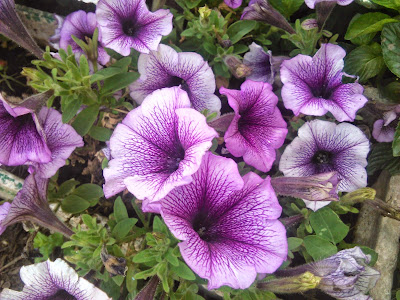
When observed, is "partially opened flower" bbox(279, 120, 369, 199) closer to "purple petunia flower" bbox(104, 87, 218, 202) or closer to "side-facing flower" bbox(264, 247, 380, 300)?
"side-facing flower" bbox(264, 247, 380, 300)

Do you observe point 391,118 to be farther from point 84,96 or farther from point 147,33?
point 84,96

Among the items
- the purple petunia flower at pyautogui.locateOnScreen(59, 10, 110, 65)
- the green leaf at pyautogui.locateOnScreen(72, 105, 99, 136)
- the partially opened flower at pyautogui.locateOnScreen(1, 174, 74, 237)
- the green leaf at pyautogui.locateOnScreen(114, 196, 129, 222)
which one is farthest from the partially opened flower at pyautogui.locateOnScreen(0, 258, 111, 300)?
the purple petunia flower at pyautogui.locateOnScreen(59, 10, 110, 65)

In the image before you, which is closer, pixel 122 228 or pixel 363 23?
pixel 122 228

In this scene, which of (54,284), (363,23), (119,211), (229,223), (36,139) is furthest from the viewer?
(363,23)

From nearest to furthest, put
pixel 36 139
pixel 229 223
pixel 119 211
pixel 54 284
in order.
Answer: pixel 229 223 → pixel 54 284 → pixel 36 139 → pixel 119 211

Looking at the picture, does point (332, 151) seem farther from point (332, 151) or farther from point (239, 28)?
point (239, 28)

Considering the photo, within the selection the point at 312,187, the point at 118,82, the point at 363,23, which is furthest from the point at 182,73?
the point at 363,23

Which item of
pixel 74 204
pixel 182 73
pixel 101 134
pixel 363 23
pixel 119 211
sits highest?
pixel 363 23

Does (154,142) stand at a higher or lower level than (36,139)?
higher

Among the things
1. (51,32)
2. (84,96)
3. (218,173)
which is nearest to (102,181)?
(84,96)
